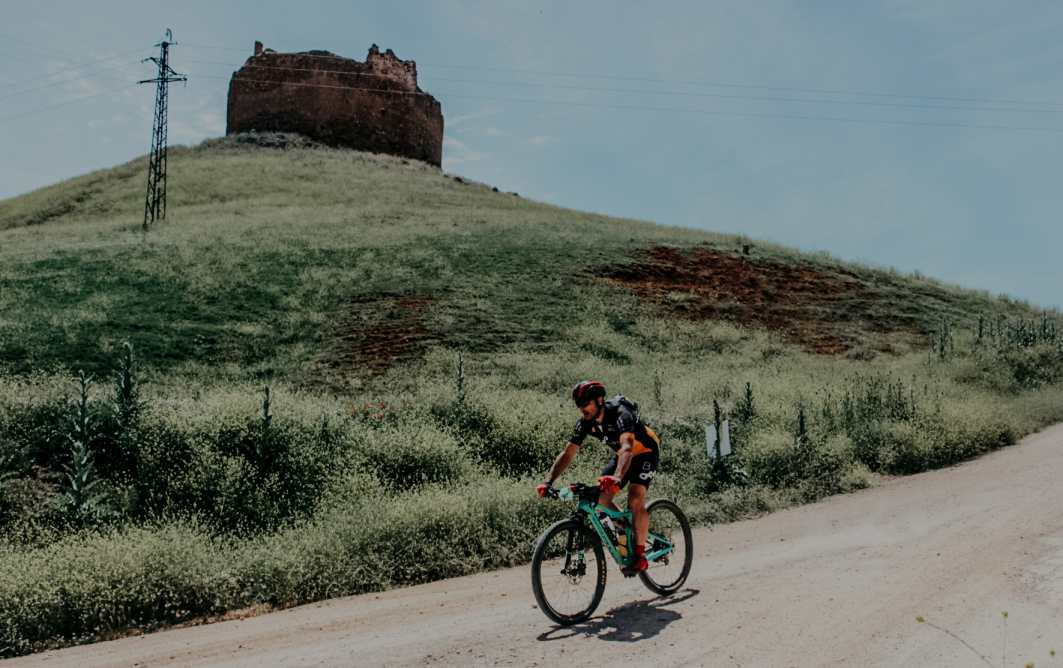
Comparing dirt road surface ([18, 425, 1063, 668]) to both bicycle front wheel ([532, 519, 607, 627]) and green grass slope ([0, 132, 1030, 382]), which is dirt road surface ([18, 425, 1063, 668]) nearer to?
bicycle front wheel ([532, 519, 607, 627])

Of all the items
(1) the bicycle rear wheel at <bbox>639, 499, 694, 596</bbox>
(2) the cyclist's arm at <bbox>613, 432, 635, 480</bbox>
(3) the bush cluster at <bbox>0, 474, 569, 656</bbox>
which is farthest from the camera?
(3) the bush cluster at <bbox>0, 474, 569, 656</bbox>

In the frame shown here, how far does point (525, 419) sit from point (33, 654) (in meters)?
7.98

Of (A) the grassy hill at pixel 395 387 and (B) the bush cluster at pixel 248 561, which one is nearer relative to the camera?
(B) the bush cluster at pixel 248 561

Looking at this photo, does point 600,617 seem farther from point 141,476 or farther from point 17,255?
point 17,255

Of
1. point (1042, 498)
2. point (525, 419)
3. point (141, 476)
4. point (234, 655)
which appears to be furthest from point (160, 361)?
point (1042, 498)

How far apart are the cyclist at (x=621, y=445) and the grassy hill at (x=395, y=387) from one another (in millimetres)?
2840

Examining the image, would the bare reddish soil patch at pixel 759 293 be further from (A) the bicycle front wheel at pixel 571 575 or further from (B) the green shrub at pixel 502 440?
(A) the bicycle front wheel at pixel 571 575

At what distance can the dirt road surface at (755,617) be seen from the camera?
611cm

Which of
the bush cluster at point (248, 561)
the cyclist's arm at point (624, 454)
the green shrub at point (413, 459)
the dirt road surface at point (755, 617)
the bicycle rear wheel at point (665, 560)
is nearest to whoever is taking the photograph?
the dirt road surface at point (755, 617)

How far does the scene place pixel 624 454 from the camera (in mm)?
6945

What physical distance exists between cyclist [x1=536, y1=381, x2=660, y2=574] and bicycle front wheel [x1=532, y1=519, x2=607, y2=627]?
333 mm

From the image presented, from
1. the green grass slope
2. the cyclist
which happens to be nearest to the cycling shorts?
the cyclist

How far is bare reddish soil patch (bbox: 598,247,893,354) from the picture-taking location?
2594cm

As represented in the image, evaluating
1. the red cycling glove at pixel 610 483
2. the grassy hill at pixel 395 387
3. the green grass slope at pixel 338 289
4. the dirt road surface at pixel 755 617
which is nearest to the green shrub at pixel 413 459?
the grassy hill at pixel 395 387
